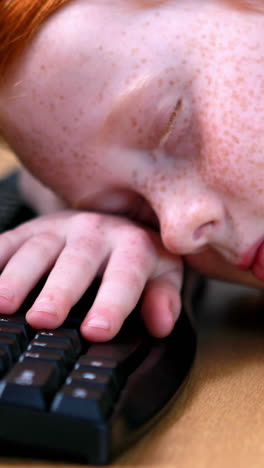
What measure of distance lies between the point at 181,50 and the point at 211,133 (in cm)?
10

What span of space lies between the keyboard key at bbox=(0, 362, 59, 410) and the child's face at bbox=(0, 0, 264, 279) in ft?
0.80

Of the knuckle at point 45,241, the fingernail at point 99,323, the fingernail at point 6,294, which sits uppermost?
the fingernail at point 6,294

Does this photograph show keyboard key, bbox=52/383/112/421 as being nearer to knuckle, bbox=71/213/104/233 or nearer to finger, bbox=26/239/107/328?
finger, bbox=26/239/107/328

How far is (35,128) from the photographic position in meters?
0.63

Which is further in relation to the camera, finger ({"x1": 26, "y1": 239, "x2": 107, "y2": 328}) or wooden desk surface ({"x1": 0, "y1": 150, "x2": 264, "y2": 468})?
finger ({"x1": 26, "y1": 239, "x2": 107, "y2": 328})

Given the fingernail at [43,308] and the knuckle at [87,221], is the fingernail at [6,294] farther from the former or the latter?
the knuckle at [87,221]

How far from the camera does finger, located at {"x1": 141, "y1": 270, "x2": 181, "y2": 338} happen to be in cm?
50

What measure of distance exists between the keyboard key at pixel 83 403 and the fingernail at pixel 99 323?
0.10 m

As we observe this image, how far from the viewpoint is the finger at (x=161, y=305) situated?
50 centimetres

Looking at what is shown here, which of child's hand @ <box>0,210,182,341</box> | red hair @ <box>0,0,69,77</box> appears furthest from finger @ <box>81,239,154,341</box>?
red hair @ <box>0,0,69,77</box>

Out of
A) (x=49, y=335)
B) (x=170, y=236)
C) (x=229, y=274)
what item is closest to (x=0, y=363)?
(x=49, y=335)

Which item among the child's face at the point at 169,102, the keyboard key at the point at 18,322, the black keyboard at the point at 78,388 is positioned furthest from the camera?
the child's face at the point at 169,102

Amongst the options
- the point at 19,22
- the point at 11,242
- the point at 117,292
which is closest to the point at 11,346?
the point at 117,292

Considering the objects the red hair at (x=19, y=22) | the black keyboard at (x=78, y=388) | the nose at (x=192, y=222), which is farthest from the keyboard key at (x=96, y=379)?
the red hair at (x=19, y=22)
